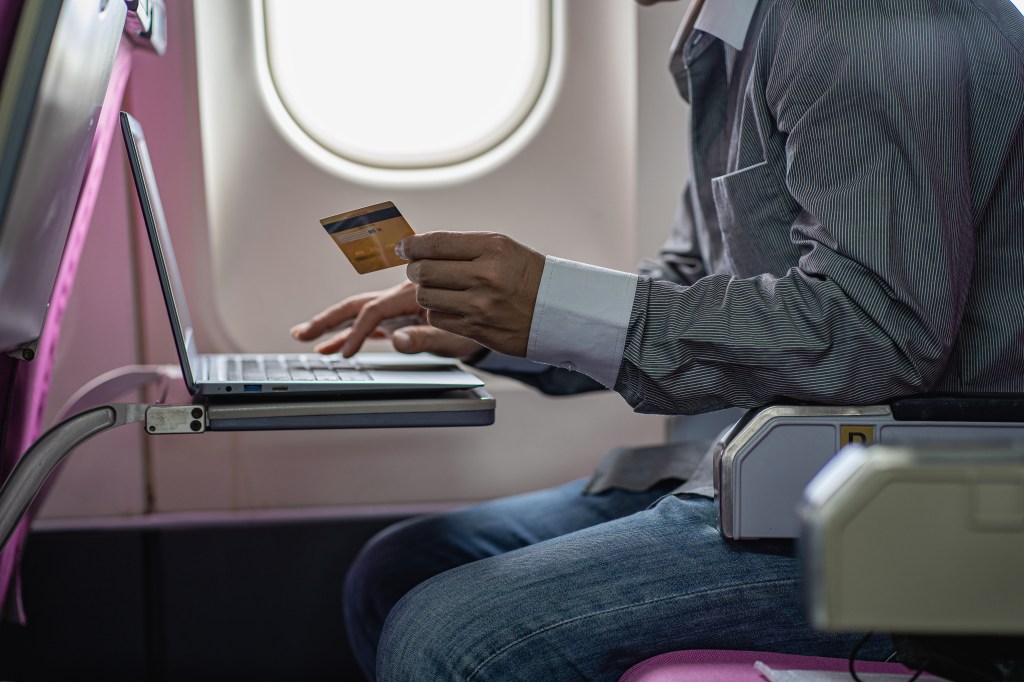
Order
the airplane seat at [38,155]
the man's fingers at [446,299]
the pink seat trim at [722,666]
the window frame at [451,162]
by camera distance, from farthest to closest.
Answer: the window frame at [451,162], the man's fingers at [446,299], the pink seat trim at [722,666], the airplane seat at [38,155]

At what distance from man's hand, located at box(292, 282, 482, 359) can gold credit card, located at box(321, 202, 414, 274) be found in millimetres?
189

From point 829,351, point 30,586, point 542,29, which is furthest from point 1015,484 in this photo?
point 30,586

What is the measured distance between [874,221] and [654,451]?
604 millimetres

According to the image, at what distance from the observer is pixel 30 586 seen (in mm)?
1743

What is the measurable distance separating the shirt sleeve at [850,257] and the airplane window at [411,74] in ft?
2.99

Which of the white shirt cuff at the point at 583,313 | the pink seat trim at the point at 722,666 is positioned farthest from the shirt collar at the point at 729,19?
the pink seat trim at the point at 722,666

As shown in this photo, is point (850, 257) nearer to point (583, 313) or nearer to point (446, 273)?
point (583, 313)

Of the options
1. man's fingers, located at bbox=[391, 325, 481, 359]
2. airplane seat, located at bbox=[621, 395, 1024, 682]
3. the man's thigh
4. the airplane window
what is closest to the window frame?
the airplane window

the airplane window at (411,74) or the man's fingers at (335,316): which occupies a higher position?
the airplane window at (411,74)

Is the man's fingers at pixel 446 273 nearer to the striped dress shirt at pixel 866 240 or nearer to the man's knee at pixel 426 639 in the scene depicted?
the striped dress shirt at pixel 866 240

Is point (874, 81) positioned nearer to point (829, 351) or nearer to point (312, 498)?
point (829, 351)

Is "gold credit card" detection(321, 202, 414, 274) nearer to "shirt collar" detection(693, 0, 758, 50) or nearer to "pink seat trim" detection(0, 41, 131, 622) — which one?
"pink seat trim" detection(0, 41, 131, 622)

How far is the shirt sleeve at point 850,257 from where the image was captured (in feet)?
2.87

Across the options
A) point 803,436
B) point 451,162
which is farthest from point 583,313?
point 451,162
